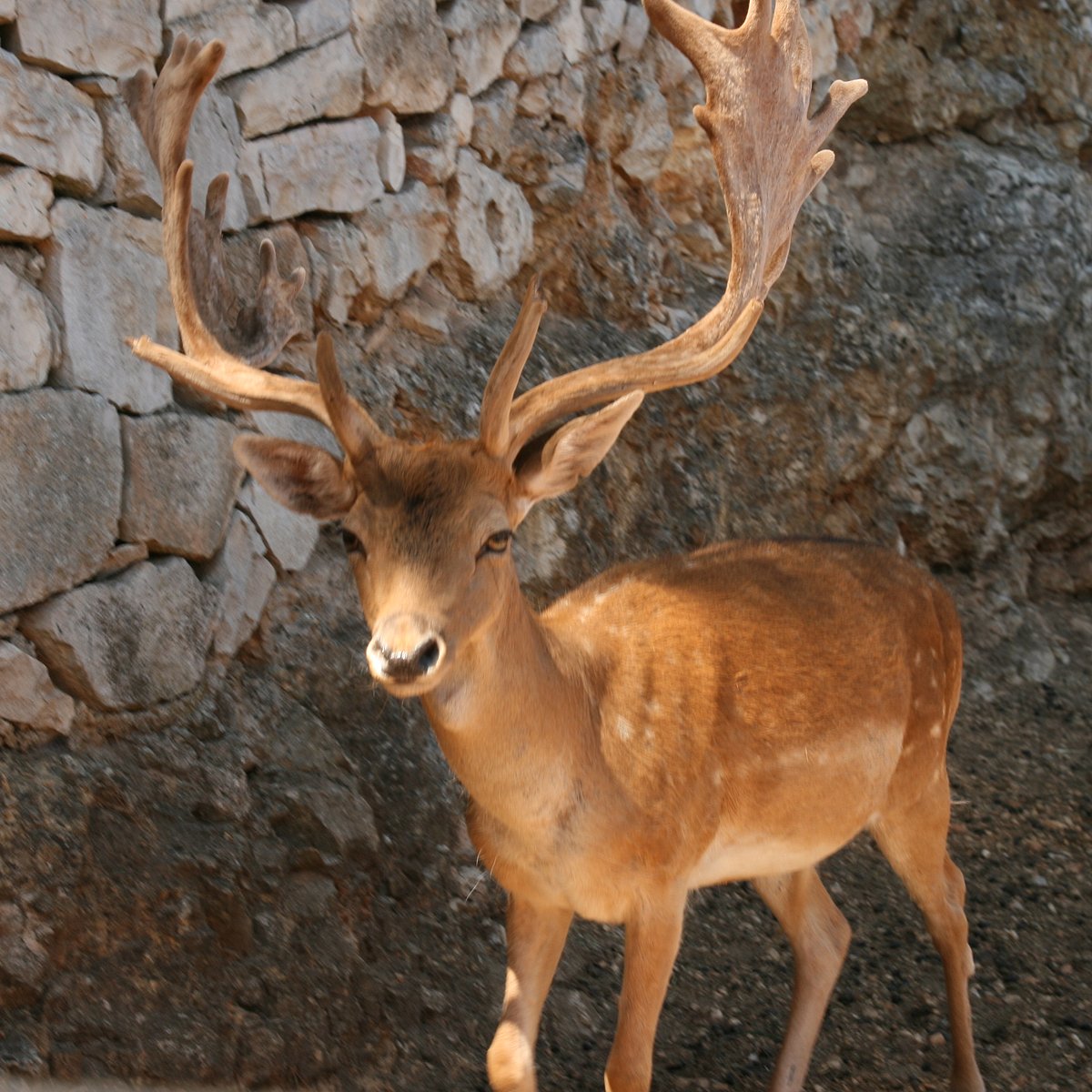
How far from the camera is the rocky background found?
465 centimetres

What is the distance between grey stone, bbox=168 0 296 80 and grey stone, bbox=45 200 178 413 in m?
0.76

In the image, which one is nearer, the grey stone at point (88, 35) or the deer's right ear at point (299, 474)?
the deer's right ear at point (299, 474)

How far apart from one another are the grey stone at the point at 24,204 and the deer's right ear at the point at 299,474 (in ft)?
3.58

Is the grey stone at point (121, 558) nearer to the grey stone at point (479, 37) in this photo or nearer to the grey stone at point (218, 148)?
the grey stone at point (218, 148)

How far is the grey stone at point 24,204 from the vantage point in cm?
455

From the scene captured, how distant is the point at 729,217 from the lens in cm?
473

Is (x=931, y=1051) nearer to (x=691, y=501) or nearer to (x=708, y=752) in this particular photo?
(x=708, y=752)

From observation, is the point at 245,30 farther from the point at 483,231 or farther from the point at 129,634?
the point at 129,634

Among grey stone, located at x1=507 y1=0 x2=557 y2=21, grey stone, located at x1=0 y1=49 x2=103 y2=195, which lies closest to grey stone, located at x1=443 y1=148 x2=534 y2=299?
grey stone, located at x1=507 y1=0 x2=557 y2=21

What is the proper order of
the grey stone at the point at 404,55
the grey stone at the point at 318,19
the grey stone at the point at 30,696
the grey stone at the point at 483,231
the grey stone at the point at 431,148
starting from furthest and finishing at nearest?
the grey stone at the point at 483,231
the grey stone at the point at 431,148
the grey stone at the point at 404,55
the grey stone at the point at 318,19
the grey stone at the point at 30,696

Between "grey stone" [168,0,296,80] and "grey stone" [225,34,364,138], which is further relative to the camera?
"grey stone" [225,34,364,138]

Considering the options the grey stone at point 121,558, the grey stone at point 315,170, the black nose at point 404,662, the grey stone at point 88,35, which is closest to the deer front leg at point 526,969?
the black nose at point 404,662

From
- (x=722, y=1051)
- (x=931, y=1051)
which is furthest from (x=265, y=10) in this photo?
(x=931, y=1051)

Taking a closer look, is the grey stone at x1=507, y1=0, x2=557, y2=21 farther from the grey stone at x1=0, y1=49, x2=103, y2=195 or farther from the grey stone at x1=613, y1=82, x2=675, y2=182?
the grey stone at x1=0, y1=49, x2=103, y2=195
